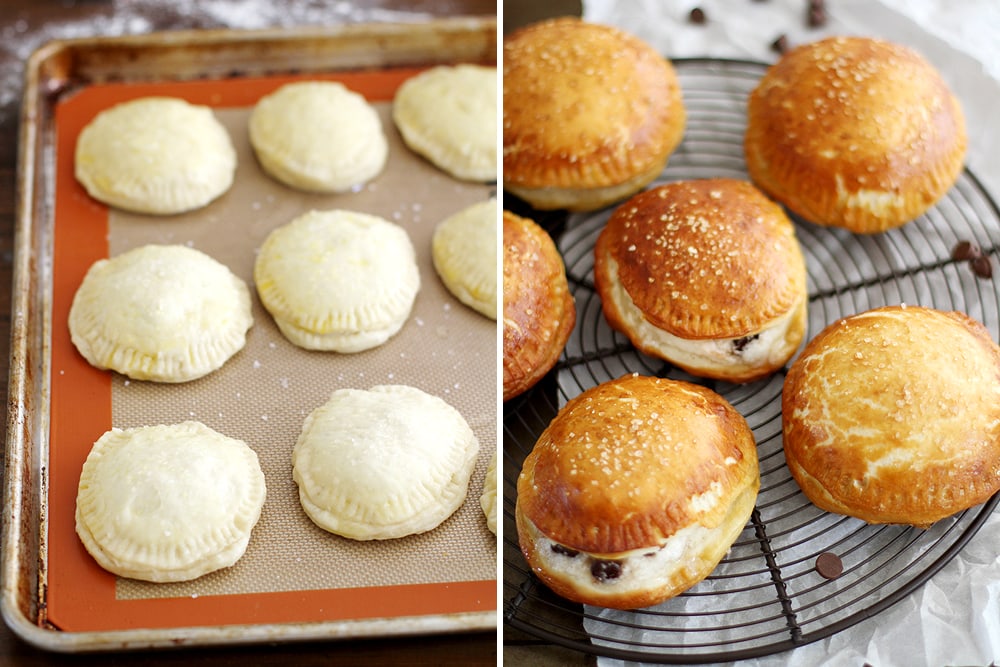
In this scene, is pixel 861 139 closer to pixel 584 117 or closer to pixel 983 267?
pixel 983 267

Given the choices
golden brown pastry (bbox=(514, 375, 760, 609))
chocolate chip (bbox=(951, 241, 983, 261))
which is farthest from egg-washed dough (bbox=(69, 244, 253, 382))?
chocolate chip (bbox=(951, 241, 983, 261))

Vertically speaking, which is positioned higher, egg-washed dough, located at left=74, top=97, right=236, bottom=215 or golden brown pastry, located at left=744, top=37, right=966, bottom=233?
golden brown pastry, located at left=744, top=37, right=966, bottom=233

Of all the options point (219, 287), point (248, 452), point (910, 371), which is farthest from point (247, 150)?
point (910, 371)

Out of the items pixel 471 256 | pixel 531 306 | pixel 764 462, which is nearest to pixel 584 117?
pixel 471 256

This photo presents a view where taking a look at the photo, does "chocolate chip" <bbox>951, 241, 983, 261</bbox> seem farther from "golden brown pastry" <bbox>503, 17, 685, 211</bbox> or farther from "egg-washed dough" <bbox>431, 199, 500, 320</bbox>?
"egg-washed dough" <bbox>431, 199, 500, 320</bbox>

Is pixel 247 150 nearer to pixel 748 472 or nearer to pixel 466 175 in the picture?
pixel 466 175

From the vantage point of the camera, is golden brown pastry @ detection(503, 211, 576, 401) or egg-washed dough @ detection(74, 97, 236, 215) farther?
egg-washed dough @ detection(74, 97, 236, 215)
